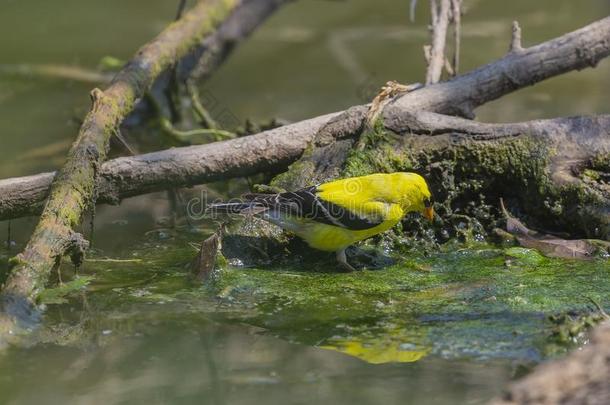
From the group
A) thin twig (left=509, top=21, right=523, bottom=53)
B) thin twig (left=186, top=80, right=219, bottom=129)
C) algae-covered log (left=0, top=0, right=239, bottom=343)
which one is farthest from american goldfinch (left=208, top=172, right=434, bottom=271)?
thin twig (left=186, top=80, right=219, bottom=129)

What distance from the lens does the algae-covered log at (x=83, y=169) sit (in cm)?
552

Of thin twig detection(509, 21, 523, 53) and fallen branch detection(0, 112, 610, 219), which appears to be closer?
fallen branch detection(0, 112, 610, 219)

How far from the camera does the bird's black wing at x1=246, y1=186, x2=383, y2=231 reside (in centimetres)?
637

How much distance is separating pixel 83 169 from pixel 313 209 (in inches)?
59.3

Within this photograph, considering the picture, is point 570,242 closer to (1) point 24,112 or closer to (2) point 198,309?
(2) point 198,309

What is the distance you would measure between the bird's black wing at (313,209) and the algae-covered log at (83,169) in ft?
3.60

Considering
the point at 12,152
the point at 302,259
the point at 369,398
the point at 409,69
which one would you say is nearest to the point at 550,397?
the point at 369,398

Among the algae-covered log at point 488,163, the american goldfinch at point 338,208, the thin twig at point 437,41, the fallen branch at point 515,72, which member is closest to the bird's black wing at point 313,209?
the american goldfinch at point 338,208

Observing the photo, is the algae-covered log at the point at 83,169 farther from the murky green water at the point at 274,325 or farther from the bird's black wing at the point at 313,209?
the bird's black wing at the point at 313,209

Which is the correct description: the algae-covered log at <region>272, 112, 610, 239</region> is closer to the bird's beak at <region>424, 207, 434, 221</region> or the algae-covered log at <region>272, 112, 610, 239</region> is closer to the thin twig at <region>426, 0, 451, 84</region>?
the bird's beak at <region>424, 207, 434, 221</region>

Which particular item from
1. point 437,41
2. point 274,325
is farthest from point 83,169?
point 437,41

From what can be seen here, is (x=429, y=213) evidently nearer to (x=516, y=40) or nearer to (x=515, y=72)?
(x=515, y=72)

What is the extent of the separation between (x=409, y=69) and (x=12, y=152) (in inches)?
→ 174

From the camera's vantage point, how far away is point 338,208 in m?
6.43
